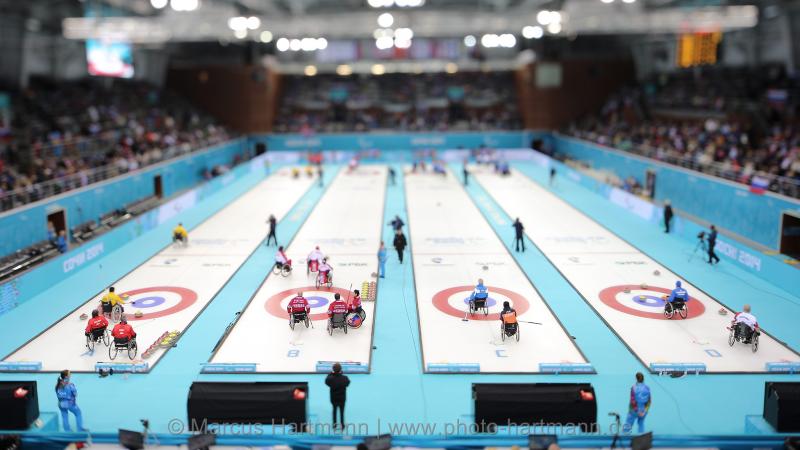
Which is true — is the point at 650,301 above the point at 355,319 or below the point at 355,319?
below

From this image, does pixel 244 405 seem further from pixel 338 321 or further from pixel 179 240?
pixel 179 240

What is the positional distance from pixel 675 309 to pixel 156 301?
51.8 feet

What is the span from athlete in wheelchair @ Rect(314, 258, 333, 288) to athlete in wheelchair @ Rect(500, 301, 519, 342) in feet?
22.6

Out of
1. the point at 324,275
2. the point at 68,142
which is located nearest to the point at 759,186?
the point at 324,275

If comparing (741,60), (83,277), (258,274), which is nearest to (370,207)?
(258,274)

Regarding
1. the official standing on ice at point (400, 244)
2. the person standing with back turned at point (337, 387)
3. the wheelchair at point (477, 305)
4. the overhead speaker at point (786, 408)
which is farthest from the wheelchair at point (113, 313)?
the overhead speaker at point (786, 408)

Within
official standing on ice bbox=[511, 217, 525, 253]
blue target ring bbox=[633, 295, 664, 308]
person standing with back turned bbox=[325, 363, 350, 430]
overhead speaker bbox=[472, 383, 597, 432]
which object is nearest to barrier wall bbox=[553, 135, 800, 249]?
blue target ring bbox=[633, 295, 664, 308]

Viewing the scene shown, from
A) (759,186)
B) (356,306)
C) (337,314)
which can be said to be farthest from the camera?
(759,186)

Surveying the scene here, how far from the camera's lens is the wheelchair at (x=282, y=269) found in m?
23.4

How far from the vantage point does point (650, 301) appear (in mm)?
20656

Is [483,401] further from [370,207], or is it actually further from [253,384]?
[370,207]

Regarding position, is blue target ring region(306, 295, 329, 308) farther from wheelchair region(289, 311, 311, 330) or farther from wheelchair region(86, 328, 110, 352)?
wheelchair region(86, 328, 110, 352)

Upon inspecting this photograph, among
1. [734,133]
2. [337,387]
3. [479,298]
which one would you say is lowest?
[337,387]

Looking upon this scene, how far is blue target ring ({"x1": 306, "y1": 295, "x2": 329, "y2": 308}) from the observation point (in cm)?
2047
